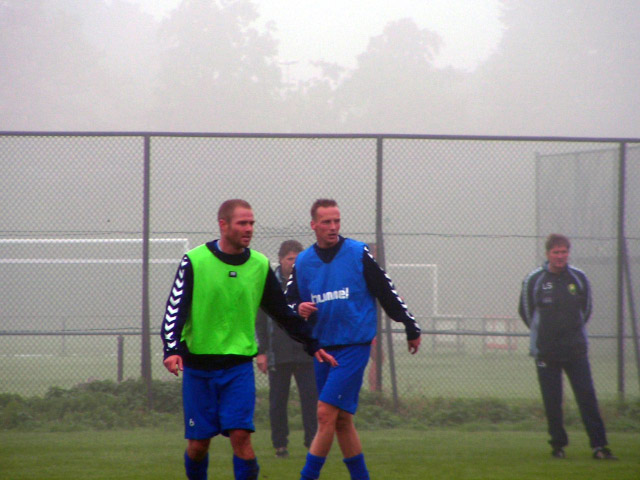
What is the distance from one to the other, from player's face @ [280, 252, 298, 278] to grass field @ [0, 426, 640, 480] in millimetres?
1660

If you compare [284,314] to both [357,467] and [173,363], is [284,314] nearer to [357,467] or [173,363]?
[173,363]

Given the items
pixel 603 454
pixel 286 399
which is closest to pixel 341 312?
pixel 286 399

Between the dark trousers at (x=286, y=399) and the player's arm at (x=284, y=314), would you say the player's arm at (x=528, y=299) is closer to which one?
the dark trousers at (x=286, y=399)

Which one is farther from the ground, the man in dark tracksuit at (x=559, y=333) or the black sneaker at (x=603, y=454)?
the man in dark tracksuit at (x=559, y=333)

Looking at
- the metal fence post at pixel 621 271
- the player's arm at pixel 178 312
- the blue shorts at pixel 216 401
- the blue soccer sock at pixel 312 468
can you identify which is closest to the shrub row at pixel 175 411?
the metal fence post at pixel 621 271

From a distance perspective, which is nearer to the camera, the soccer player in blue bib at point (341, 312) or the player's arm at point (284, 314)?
the player's arm at point (284, 314)

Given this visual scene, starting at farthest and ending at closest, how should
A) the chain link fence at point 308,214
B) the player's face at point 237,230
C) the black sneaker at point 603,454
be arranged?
the chain link fence at point 308,214
the black sneaker at point 603,454
the player's face at point 237,230

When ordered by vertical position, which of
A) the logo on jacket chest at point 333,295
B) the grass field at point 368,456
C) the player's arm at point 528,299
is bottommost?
the grass field at point 368,456

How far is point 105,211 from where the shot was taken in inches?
418

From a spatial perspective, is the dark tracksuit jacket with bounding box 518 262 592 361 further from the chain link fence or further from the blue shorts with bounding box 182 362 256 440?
the blue shorts with bounding box 182 362 256 440

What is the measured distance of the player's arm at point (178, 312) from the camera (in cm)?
532

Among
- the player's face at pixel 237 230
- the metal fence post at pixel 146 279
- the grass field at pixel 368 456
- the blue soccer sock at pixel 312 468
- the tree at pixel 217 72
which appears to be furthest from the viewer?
the tree at pixel 217 72

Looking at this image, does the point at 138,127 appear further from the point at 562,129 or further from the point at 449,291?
the point at 449,291

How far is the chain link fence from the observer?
10320 millimetres
